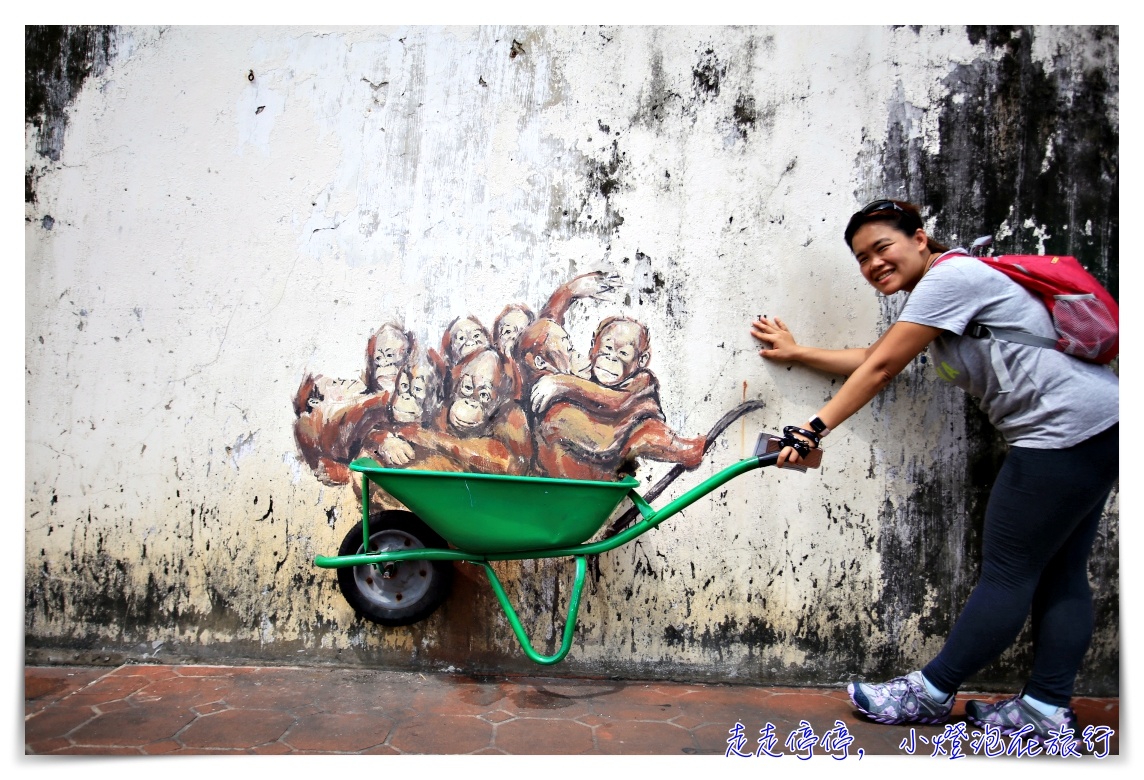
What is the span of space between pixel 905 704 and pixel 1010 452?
0.98 m

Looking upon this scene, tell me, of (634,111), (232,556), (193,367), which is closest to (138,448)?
(193,367)

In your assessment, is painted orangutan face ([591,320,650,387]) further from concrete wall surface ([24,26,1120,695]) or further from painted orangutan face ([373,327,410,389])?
painted orangutan face ([373,327,410,389])

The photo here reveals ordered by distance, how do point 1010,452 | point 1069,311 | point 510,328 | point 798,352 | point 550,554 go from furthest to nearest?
point 510,328
point 798,352
point 550,554
point 1010,452
point 1069,311

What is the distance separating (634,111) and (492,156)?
0.63 metres

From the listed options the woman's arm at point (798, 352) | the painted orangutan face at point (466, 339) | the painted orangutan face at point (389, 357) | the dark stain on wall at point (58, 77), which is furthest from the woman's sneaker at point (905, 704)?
the dark stain on wall at point (58, 77)

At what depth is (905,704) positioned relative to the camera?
2549 millimetres

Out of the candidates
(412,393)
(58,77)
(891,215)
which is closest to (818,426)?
(891,215)

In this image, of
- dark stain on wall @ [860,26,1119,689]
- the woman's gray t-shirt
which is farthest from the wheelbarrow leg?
the woman's gray t-shirt

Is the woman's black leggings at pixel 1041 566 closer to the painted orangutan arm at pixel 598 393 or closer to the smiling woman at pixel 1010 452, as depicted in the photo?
the smiling woman at pixel 1010 452

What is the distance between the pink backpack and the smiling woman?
0.02m

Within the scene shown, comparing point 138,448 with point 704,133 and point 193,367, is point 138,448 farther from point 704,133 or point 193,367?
point 704,133

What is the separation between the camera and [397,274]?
9.90 feet

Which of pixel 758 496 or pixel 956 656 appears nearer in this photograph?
pixel 956 656

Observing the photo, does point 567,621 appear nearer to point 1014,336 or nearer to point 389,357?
point 389,357
